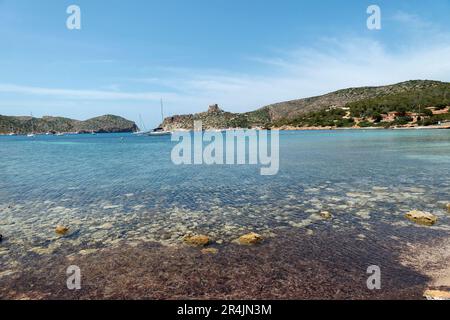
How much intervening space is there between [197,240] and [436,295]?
912 centimetres

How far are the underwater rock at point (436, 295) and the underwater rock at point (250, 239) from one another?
667cm

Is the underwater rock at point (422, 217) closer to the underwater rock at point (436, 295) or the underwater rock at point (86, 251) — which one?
the underwater rock at point (436, 295)

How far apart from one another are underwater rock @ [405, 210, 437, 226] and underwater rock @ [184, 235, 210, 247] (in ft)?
36.8

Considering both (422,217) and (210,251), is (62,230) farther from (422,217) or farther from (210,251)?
(422,217)

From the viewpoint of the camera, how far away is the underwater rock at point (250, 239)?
1367 centimetres

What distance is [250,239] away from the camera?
13.8 meters

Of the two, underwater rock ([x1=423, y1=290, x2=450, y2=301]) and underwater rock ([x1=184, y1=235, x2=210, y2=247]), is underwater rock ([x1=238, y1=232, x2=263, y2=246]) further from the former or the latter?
underwater rock ([x1=423, y1=290, x2=450, y2=301])

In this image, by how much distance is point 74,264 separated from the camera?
11.9m

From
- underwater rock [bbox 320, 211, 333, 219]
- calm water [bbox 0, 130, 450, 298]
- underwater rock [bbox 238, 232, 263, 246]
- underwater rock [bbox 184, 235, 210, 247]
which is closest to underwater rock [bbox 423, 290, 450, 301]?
calm water [bbox 0, 130, 450, 298]

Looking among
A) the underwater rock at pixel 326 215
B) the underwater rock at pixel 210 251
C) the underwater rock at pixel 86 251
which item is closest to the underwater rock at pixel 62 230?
the underwater rock at pixel 86 251

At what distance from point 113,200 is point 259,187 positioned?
40.2ft

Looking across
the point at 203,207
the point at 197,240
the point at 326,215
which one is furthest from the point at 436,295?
the point at 203,207

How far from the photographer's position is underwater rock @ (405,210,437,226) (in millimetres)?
15391
